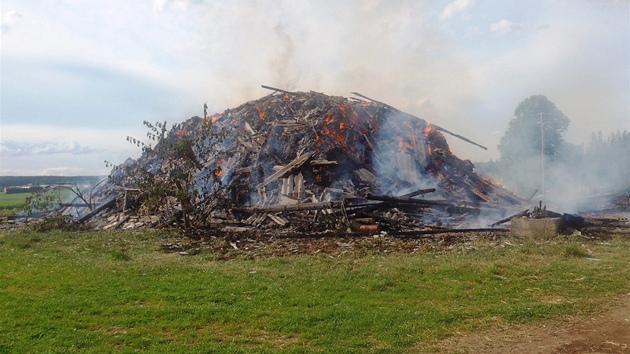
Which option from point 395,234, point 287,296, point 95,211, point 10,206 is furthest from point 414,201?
point 10,206

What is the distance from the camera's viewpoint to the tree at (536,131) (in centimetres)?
4006

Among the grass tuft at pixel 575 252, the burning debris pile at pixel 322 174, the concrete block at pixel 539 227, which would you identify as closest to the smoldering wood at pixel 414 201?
the burning debris pile at pixel 322 174

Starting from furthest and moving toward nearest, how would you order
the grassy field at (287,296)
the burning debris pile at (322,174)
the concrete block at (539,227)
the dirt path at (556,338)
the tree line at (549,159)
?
the tree line at (549,159), the burning debris pile at (322,174), the concrete block at (539,227), the grassy field at (287,296), the dirt path at (556,338)

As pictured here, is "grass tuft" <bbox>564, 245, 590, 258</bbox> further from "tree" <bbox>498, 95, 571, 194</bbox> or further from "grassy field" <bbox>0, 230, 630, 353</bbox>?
"tree" <bbox>498, 95, 571, 194</bbox>

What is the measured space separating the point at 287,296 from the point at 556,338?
14.0 ft

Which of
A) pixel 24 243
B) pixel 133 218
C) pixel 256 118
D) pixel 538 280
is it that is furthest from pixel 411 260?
pixel 256 118

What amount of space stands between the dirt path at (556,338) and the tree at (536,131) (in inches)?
1438

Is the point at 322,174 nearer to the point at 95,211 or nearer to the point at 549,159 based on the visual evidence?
the point at 95,211

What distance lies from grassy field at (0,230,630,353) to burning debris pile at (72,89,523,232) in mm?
5054

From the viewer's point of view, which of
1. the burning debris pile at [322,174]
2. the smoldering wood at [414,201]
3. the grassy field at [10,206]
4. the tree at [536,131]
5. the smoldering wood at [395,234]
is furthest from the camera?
the tree at [536,131]

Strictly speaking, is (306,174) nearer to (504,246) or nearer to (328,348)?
(504,246)

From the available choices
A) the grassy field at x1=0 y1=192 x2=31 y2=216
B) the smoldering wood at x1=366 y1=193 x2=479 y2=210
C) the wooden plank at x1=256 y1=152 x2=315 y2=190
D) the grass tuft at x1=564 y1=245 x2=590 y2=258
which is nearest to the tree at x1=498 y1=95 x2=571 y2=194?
the smoldering wood at x1=366 y1=193 x2=479 y2=210

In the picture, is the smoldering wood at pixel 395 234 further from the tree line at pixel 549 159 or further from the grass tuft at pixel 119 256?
the tree line at pixel 549 159

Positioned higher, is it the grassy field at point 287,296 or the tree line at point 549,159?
the tree line at point 549,159
